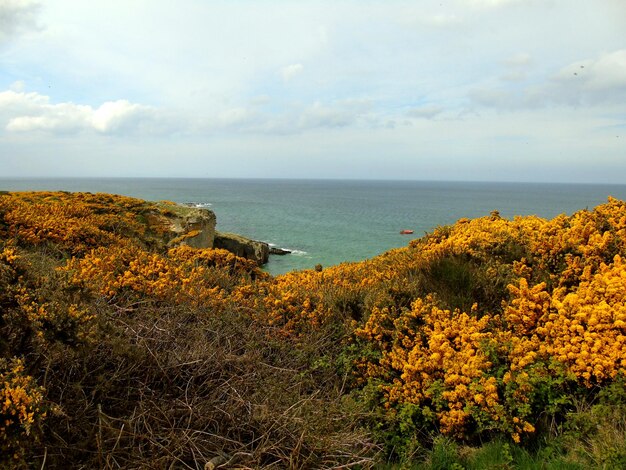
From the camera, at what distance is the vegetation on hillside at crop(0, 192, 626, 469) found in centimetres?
336

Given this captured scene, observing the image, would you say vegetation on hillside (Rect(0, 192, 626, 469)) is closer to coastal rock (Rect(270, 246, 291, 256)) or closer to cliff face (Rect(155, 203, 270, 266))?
cliff face (Rect(155, 203, 270, 266))

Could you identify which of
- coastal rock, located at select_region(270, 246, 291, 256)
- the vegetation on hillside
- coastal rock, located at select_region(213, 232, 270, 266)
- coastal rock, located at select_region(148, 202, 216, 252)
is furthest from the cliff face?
coastal rock, located at select_region(270, 246, 291, 256)

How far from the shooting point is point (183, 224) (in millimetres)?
18250

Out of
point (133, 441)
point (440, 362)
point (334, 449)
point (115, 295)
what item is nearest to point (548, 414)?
point (440, 362)

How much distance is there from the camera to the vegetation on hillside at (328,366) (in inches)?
132

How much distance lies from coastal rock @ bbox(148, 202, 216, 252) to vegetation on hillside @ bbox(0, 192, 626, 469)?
8945 millimetres

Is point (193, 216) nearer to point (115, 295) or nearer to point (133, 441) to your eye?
point (115, 295)

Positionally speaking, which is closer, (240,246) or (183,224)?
(183,224)

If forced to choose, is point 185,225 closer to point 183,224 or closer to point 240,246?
point 183,224

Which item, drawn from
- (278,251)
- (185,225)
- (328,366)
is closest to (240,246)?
(185,225)

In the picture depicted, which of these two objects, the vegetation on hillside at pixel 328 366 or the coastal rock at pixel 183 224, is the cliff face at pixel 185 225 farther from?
the vegetation on hillside at pixel 328 366

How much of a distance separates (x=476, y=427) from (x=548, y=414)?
0.71 meters

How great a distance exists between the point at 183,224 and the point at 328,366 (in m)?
14.3

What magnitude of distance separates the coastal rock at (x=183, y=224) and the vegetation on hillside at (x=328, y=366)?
29.3 feet
